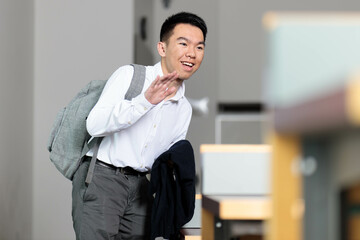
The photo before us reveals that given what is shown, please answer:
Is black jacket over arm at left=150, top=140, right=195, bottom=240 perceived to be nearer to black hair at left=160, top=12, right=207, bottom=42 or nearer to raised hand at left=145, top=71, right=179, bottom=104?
raised hand at left=145, top=71, right=179, bottom=104

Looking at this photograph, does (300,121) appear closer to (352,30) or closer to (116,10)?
(352,30)

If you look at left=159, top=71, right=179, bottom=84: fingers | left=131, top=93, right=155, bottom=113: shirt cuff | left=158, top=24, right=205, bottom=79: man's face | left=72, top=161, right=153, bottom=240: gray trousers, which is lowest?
left=72, top=161, right=153, bottom=240: gray trousers

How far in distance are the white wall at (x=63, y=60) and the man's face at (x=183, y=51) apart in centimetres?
166

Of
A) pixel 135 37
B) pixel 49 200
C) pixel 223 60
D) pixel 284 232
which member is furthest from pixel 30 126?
pixel 284 232

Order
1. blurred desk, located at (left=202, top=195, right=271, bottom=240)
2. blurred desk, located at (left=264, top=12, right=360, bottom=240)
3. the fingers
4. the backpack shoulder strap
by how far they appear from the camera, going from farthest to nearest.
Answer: the backpack shoulder strap < the fingers < blurred desk, located at (left=202, top=195, right=271, bottom=240) < blurred desk, located at (left=264, top=12, right=360, bottom=240)

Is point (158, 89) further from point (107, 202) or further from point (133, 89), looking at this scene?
point (107, 202)

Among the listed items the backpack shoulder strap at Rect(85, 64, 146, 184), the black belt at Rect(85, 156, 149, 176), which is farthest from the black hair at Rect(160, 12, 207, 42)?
the black belt at Rect(85, 156, 149, 176)

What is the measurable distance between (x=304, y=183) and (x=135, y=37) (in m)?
3.63

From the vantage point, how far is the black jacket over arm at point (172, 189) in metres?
2.44

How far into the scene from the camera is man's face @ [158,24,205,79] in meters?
2.62

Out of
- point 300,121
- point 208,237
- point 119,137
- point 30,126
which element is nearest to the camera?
point 300,121

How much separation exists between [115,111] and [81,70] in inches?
82.9

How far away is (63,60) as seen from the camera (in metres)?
4.38

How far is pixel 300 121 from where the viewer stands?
31.1 inches
